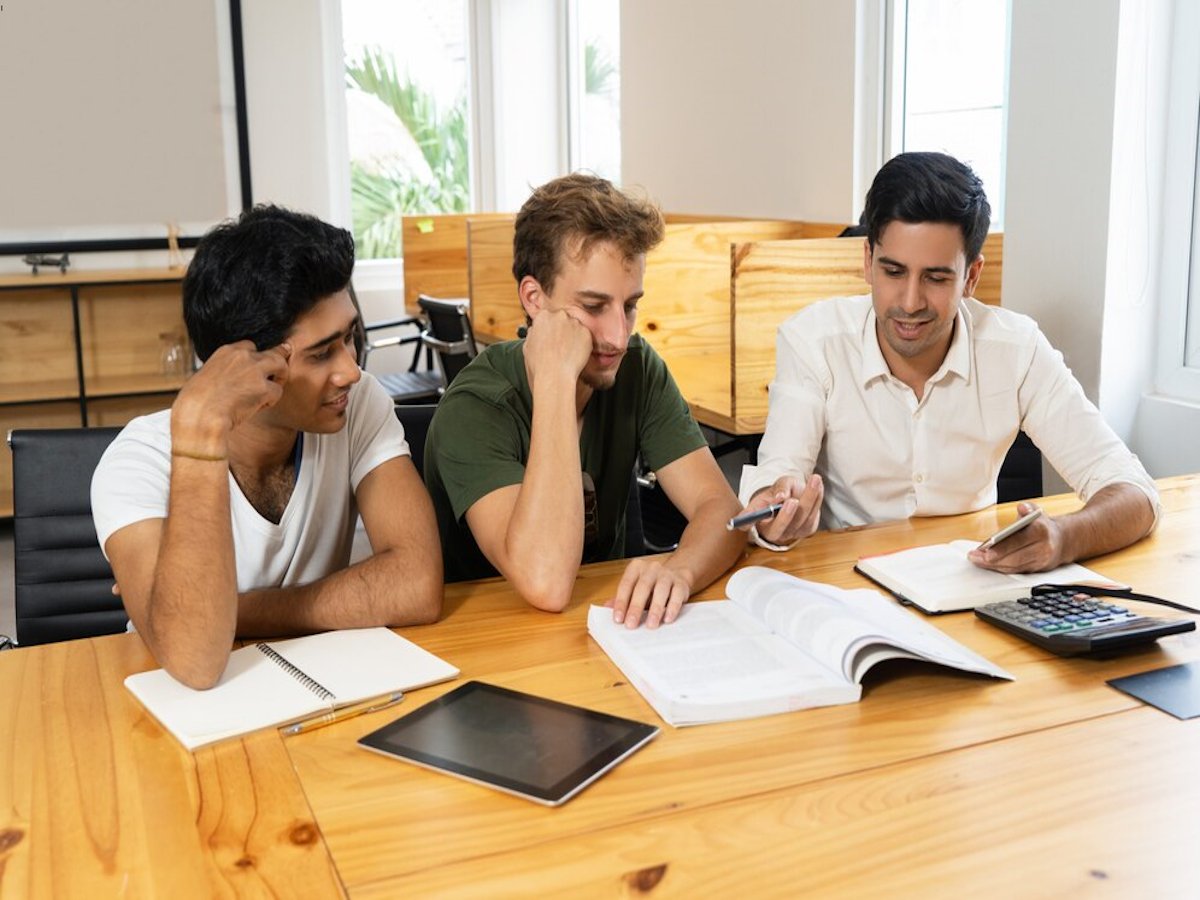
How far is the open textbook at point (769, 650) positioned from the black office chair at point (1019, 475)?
0.99 m

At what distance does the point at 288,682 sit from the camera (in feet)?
4.00

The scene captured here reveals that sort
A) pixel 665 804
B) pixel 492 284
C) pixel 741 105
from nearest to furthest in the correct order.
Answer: pixel 665 804, pixel 492 284, pixel 741 105

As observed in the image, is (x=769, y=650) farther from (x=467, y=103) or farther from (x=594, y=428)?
(x=467, y=103)

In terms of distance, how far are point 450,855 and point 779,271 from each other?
6.73ft

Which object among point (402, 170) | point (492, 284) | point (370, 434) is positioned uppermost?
point (402, 170)

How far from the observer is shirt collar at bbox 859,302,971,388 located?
78.0 inches

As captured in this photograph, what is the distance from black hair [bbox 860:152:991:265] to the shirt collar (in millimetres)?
126

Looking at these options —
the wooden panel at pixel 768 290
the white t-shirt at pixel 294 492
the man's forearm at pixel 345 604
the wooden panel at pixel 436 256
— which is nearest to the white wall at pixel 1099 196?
the wooden panel at pixel 768 290

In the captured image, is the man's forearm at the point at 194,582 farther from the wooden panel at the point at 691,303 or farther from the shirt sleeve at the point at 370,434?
the wooden panel at the point at 691,303

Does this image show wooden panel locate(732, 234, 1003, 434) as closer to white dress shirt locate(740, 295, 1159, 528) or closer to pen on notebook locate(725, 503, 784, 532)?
white dress shirt locate(740, 295, 1159, 528)

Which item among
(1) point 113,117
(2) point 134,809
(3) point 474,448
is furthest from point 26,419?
(2) point 134,809

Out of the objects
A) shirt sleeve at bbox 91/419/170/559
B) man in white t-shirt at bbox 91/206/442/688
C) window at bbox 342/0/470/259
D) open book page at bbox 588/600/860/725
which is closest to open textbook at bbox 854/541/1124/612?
open book page at bbox 588/600/860/725

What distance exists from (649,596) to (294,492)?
508 millimetres

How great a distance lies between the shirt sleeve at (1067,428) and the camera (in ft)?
6.19
